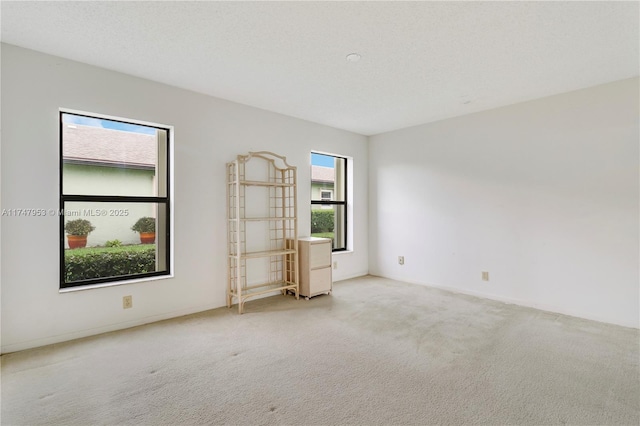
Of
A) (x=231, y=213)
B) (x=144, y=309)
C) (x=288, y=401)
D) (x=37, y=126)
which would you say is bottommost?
(x=288, y=401)

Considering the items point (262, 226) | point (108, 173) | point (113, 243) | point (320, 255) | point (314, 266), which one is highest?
point (108, 173)

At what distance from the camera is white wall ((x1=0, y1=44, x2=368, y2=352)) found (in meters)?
2.47

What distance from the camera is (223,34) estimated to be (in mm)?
2273

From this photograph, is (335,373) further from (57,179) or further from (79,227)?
(57,179)

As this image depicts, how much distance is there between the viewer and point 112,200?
2.97 metres

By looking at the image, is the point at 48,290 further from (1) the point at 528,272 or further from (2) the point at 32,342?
(1) the point at 528,272

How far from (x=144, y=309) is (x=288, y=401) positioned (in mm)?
1937

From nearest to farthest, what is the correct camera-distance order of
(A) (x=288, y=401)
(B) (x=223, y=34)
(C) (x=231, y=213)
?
(A) (x=288, y=401)
(B) (x=223, y=34)
(C) (x=231, y=213)

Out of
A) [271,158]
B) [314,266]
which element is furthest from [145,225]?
[314,266]

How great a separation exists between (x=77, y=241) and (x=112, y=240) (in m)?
0.27

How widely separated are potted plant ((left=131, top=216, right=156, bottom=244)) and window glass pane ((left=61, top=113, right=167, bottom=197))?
272mm

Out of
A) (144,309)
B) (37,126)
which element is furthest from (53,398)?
(37,126)

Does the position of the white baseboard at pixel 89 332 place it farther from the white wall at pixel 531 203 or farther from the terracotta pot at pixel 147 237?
the white wall at pixel 531 203

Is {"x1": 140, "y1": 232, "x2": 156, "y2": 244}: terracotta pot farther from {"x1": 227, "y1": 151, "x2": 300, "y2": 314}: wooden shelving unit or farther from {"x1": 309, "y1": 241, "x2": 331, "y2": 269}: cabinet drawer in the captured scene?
{"x1": 309, "y1": 241, "x2": 331, "y2": 269}: cabinet drawer
